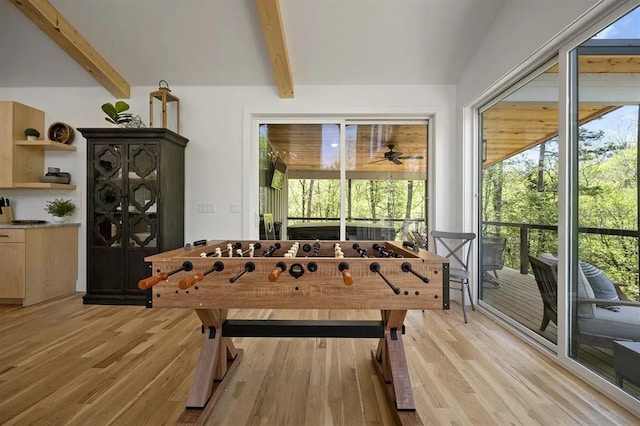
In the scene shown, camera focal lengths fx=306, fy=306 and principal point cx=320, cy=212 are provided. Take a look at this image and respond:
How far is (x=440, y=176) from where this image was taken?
3600 mm

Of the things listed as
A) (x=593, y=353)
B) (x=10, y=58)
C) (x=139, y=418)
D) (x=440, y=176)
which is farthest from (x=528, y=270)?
(x=10, y=58)

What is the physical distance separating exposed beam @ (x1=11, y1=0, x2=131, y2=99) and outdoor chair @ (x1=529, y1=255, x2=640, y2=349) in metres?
4.55

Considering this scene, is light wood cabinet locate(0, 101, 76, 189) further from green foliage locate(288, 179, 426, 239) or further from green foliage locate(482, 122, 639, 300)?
green foliage locate(482, 122, 639, 300)

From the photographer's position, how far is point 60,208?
11.5ft

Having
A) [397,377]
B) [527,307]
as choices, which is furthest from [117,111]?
[527,307]

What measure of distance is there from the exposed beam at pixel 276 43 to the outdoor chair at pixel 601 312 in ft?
9.47

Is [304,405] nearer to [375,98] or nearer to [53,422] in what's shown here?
[53,422]

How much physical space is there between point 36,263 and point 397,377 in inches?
149

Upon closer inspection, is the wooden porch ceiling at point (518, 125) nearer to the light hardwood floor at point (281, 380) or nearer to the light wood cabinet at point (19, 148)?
the light hardwood floor at point (281, 380)

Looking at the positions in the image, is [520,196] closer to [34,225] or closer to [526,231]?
[526,231]

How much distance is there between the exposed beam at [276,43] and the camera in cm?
257

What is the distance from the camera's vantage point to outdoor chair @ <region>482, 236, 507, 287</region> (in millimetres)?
2852

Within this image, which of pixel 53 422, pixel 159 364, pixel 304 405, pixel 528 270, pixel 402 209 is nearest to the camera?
pixel 53 422

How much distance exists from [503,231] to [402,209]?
49.0 inches
